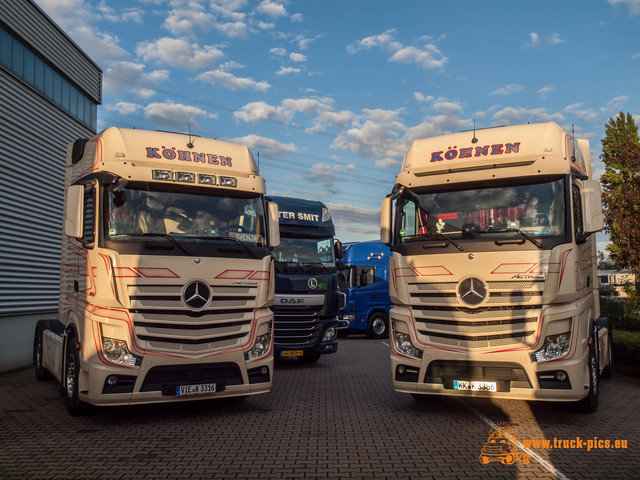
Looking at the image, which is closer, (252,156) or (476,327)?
(476,327)

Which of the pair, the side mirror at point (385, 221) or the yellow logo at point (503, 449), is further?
the side mirror at point (385, 221)

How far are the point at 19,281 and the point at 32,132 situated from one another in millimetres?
3579

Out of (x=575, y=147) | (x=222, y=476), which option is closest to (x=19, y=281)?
(x=222, y=476)

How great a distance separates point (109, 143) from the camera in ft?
25.2

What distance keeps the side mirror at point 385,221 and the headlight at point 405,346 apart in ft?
4.39

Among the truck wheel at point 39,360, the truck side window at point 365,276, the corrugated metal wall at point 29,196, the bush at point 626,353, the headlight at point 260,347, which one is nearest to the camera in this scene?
the headlight at point 260,347

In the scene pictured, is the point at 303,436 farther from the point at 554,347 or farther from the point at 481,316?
the point at 554,347

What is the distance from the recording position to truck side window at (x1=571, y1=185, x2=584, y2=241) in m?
7.26

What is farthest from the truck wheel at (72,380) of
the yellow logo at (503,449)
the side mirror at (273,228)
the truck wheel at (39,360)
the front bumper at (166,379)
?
the yellow logo at (503,449)

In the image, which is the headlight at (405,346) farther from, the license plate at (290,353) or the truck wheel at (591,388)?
A: the license plate at (290,353)

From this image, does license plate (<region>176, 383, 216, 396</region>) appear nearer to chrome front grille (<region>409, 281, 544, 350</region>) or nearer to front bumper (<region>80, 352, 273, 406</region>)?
front bumper (<region>80, 352, 273, 406</region>)

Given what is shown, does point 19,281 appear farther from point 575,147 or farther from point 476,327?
point 575,147

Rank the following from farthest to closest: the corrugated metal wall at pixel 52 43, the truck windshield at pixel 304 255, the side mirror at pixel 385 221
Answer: the corrugated metal wall at pixel 52 43, the truck windshield at pixel 304 255, the side mirror at pixel 385 221

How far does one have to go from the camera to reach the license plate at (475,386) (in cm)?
706
